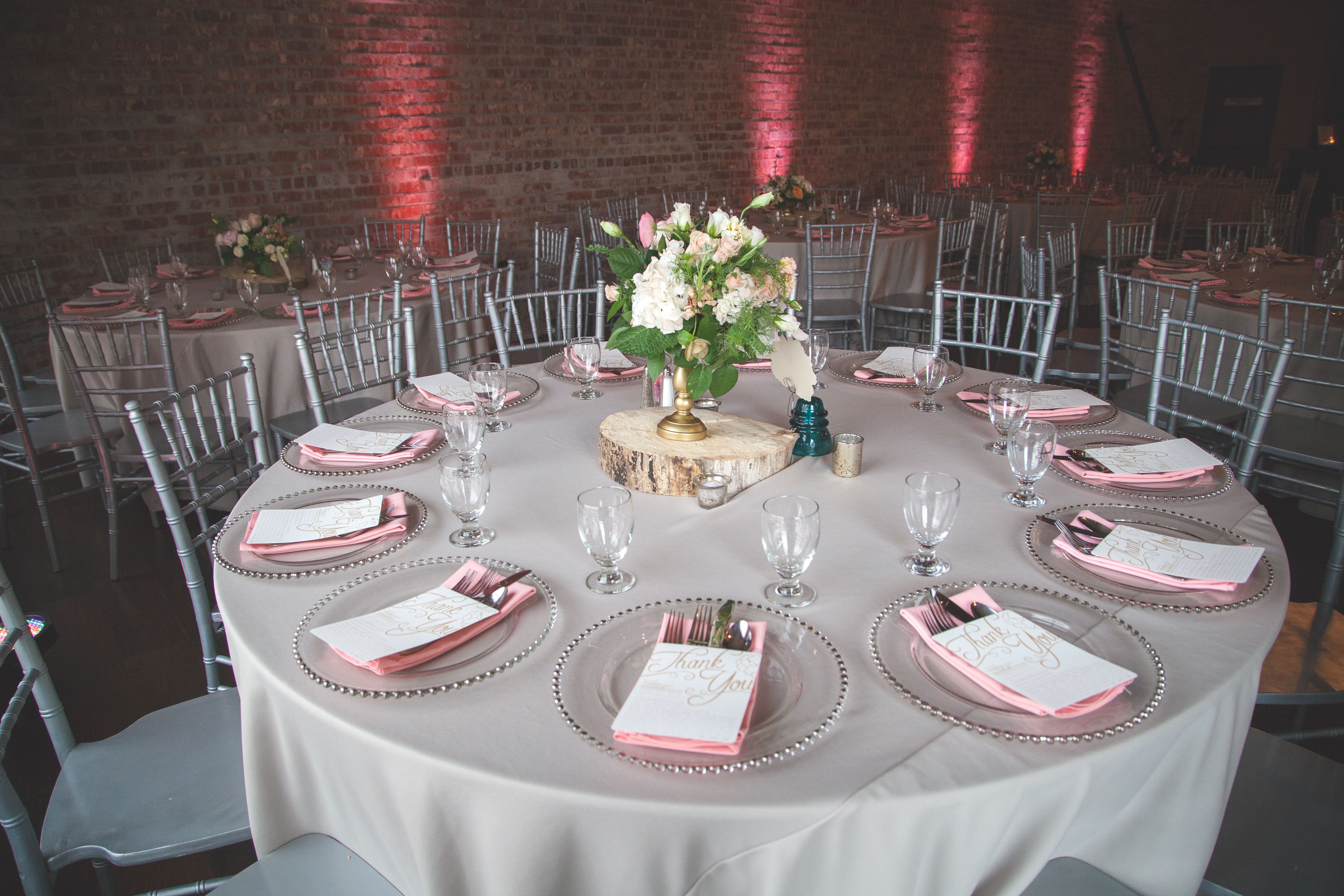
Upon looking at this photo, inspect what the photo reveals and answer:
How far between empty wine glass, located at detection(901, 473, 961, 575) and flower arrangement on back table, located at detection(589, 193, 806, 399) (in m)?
0.44

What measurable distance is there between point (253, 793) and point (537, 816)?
530 millimetres

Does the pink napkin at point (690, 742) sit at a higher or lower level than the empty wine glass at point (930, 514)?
lower

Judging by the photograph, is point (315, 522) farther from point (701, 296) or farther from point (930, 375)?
point (930, 375)

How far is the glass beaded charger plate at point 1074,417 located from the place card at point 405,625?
1322 mm

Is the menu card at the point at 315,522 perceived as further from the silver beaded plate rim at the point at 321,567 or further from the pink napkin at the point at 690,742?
the pink napkin at the point at 690,742

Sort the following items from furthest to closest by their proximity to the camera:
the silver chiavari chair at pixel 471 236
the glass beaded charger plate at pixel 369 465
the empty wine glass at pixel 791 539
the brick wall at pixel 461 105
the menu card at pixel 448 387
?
the silver chiavari chair at pixel 471 236 → the brick wall at pixel 461 105 → the menu card at pixel 448 387 → the glass beaded charger plate at pixel 369 465 → the empty wine glass at pixel 791 539

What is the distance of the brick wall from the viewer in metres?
4.33

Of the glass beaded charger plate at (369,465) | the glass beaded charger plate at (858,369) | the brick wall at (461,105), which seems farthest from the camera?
the brick wall at (461,105)

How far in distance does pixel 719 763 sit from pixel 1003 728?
1.08 ft

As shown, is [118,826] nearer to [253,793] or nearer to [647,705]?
[253,793]

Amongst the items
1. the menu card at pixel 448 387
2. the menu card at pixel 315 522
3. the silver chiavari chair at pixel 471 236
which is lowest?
the menu card at pixel 315 522

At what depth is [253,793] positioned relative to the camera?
1.19 m

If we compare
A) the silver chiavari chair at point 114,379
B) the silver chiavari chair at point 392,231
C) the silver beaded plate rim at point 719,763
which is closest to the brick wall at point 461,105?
the silver chiavari chair at point 392,231

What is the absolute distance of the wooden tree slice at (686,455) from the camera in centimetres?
161
